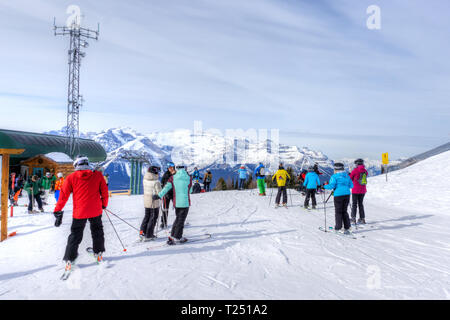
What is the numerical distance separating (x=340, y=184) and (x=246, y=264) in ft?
12.8

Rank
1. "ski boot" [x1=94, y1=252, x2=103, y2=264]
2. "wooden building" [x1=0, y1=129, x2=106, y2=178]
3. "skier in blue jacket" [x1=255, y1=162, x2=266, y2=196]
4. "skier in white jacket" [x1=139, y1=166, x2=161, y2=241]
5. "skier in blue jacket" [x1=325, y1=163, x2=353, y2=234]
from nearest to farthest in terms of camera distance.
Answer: "ski boot" [x1=94, y1=252, x2=103, y2=264] → "skier in white jacket" [x1=139, y1=166, x2=161, y2=241] → "skier in blue jacket" [x1=325, y1=163, x2=353, y2=234] → "skier in blue jacket" [x1=255, y1=162, x2=266, y2=196] → "wooden building" [x1=0, y1=129, x2=106, y2=178]

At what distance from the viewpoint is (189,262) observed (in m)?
5.71

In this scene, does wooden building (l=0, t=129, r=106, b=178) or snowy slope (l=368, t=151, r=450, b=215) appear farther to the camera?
wooden building (l=0, t=129, r=106, b=178)

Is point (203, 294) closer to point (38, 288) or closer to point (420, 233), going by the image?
point (38, 288)

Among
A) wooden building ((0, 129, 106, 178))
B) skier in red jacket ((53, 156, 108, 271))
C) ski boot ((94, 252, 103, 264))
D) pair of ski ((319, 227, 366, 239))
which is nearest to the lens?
skier in red jacket ((53, 156, 108, 271))

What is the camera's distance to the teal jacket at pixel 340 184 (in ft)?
26.0

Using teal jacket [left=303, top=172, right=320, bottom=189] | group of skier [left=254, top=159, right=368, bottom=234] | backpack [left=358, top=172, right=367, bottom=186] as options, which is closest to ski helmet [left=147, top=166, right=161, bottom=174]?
group of skier [left=254, top=159, right=368, bottom=234]

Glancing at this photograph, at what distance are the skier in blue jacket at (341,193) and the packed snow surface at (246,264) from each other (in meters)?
0.51

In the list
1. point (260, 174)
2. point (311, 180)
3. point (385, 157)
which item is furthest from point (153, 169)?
point (385, 157)

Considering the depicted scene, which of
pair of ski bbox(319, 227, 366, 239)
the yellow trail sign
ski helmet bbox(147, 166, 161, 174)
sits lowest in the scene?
pair of ski bbox(319, 227, 366, 239)

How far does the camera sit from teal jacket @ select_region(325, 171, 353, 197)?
7.93 meters

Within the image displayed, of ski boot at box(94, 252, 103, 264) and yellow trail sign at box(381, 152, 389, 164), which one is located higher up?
yellow trail sign at box(381, 152, 389, 164)

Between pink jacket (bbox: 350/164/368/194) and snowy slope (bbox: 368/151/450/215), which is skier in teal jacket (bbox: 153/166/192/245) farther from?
snowy slope (bbox: 368/151/450/215)
